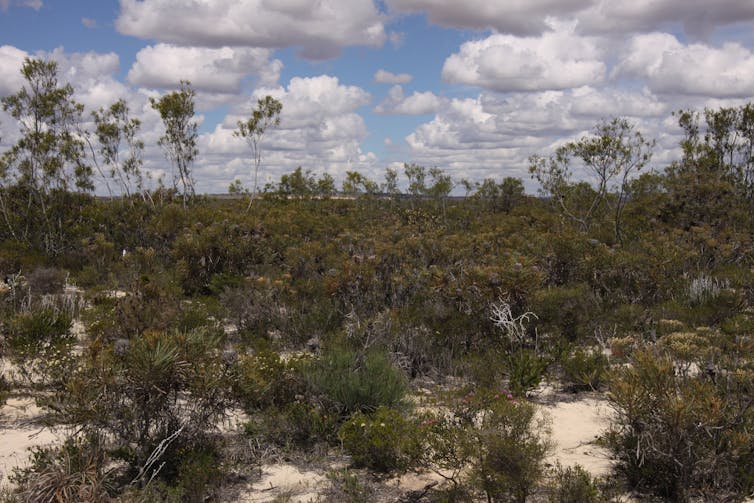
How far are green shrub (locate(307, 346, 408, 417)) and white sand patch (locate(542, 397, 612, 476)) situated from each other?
1777 mm

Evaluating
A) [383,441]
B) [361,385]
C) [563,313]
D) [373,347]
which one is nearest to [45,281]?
[373,347]

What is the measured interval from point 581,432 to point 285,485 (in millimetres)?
3354

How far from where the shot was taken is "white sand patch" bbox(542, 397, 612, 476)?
567 centimetres

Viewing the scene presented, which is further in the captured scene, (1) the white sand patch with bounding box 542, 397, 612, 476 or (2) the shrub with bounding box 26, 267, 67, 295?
(2) the shrub with bounding box 26, 267, 67, 295

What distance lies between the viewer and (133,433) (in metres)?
5.11

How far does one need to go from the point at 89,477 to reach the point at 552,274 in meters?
9.68

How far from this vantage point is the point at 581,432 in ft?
21.2

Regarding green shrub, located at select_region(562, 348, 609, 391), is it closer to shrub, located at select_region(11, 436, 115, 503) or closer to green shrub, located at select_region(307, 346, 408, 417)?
green shrub, located at select_region(307, 346, 408, 417)

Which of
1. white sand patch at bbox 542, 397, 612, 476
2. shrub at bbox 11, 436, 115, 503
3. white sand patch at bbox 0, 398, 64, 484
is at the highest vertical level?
shrub at bbox 11, 436, 115, 503

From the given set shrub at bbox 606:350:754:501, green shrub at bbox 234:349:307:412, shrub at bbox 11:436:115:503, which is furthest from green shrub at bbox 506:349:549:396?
shrub at bbox 11:436:115:503

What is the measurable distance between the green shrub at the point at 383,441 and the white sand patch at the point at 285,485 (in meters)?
0.42

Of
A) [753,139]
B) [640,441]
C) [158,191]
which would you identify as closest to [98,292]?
[640,441]

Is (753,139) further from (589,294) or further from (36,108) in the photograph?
(36,108)

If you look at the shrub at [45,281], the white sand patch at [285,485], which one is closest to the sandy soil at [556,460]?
the white sand patch at [285,485]
